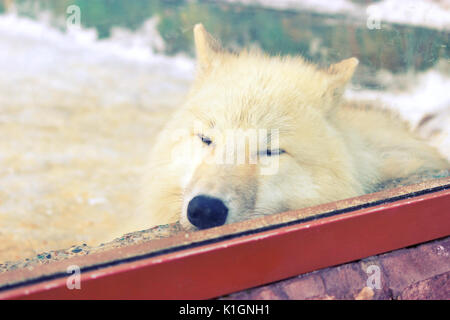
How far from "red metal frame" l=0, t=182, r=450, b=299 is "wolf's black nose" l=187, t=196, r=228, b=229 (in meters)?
0.27

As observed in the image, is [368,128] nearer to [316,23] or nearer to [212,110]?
[212,110]

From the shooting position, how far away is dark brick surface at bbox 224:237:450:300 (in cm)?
166

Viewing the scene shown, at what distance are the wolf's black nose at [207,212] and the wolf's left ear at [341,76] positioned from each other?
1.17 m

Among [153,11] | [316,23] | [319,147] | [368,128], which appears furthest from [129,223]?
[153,11]

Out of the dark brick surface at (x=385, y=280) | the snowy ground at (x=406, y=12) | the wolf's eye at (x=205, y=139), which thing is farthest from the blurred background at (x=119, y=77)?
the dark brick surface at (x=385, y=280)

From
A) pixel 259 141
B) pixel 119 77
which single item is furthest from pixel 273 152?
pixel 119 77

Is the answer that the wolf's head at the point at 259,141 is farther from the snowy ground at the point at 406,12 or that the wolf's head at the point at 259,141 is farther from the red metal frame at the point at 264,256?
the snowy ground at the point at 406,12

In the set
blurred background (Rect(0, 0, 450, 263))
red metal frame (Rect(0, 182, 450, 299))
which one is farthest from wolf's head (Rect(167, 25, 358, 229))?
blurred background (Rect(0, 0, 450, 263))

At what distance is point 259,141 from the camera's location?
221cm

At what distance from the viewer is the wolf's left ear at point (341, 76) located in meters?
2.53

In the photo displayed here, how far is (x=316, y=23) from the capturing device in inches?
177

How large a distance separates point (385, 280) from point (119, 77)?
5.74m

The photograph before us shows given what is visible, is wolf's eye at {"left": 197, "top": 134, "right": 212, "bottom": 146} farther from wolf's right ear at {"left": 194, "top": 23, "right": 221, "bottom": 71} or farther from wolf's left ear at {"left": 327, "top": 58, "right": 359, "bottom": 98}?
wolf's left ear at {"left": 327, "top": 58, "right": 359, "bottom": 98}
